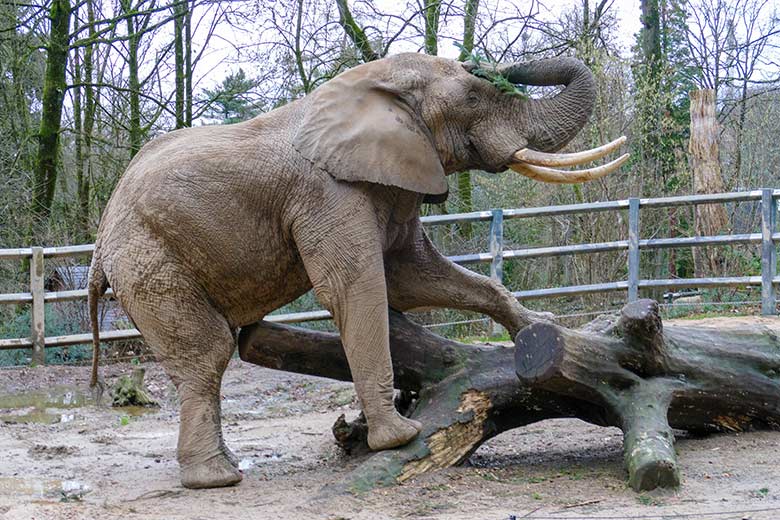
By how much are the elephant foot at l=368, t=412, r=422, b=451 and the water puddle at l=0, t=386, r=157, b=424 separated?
158 inches

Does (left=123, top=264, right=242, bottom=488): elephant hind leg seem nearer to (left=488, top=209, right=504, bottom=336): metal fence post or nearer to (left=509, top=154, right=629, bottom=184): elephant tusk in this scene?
(left=509, top=154, right=629, bottom=184): elephant tusk

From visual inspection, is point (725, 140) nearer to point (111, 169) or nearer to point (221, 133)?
point (111, 169)

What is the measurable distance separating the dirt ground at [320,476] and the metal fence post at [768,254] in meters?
5.40

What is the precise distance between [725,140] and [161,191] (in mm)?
19406

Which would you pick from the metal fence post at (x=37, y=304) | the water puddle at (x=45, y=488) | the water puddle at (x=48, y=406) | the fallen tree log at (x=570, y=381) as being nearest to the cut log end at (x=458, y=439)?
the fallen tree log at (x=570, y=381)

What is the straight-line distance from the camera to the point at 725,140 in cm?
2238

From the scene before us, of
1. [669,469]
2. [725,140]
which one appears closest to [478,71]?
[669,469]

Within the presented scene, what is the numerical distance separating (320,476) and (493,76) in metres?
2.58

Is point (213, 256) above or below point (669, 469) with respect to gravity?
above

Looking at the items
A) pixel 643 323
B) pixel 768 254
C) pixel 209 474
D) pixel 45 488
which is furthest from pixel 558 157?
pixel 768 254

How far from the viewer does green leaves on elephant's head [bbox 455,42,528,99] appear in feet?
18.3

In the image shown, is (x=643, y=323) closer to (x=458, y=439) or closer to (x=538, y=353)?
(x=538, y=353)

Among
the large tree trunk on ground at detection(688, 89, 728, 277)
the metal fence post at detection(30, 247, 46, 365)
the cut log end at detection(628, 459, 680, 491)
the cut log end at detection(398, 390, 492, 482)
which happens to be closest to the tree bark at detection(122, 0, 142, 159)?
the metal fence post at detection(30, 247, 46, 365)

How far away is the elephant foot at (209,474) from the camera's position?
5418 millimetres
